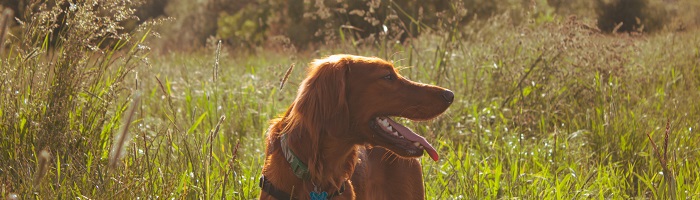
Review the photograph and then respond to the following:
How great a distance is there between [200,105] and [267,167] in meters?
2.65

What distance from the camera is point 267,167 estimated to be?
8.96ft

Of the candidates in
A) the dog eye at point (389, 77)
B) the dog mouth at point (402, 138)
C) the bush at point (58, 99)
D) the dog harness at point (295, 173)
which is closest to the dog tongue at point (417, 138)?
the dog mouth at point (402, 138)

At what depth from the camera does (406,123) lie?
14.4 ft

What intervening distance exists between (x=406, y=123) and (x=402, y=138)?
172cm

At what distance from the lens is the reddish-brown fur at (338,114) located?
2.65 m

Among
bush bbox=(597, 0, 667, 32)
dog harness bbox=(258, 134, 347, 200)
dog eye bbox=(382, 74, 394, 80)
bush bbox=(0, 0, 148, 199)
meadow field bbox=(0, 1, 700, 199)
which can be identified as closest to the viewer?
dog harness bbox=(258, 134, 347, 200)

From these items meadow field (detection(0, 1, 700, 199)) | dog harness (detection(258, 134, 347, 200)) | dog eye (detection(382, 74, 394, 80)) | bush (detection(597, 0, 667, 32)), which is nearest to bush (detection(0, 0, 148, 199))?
meadow field (detection(0, 1, 700, 199))

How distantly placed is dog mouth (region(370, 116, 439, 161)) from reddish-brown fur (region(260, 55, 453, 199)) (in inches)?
0.7

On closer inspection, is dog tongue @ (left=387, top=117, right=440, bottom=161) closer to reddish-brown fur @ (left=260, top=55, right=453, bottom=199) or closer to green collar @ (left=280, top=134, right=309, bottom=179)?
reddish-brown fur @ (left=260, top=55, right=453, bottom=199)

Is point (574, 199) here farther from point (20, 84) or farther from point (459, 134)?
point (20, 84)

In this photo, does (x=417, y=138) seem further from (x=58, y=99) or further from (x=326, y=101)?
(x=58, y=99)

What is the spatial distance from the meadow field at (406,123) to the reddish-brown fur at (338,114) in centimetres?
21

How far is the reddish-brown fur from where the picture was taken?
2.65m

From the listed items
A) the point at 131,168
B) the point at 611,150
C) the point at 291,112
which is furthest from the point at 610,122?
the point at 131,168
